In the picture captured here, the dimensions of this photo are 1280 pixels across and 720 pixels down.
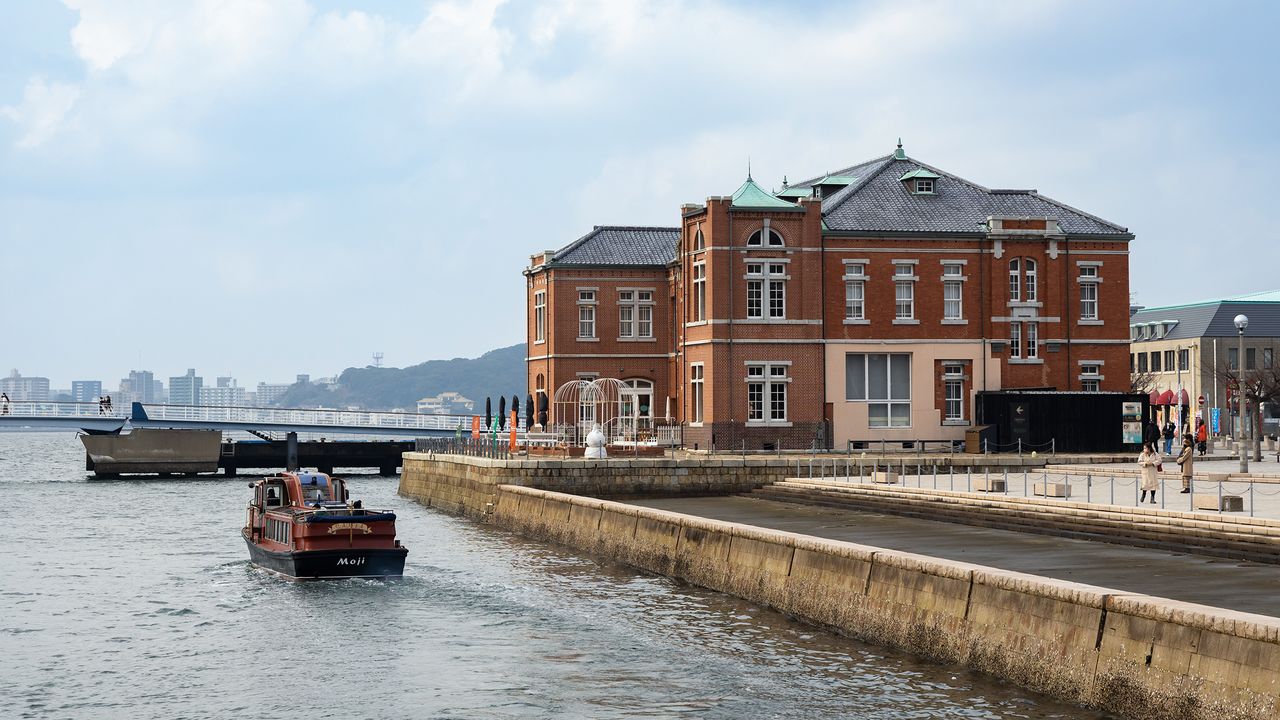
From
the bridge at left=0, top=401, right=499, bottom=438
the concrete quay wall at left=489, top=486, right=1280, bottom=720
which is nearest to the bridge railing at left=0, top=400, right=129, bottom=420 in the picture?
the bridge at left=0, top=401, right=499, bottom=438

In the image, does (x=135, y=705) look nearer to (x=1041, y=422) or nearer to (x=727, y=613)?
(x=727, y=613)

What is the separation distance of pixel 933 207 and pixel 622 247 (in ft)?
57.2

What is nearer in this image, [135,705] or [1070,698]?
[1070,698]

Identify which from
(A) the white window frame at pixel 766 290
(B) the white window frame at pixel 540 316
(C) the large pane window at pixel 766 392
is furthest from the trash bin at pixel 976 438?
(B) the white window frame at pixel 540 316

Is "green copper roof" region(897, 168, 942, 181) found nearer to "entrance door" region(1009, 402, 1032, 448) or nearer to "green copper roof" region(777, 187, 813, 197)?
"green copper roof" region(777, 187, 813, 197)

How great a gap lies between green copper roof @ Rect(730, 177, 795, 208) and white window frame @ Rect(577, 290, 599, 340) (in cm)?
1361

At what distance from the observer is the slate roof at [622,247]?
77188mm

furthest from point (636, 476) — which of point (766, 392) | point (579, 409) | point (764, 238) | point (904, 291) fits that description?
point (579, 409)

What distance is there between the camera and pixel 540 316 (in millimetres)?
79938

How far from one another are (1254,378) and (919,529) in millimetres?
71580

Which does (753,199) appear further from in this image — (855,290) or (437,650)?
(437,650)

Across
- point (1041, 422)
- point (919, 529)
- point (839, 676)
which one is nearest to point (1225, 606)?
point (839, 676)

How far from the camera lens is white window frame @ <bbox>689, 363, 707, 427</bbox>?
65812 millimetres

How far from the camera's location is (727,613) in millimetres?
30234
